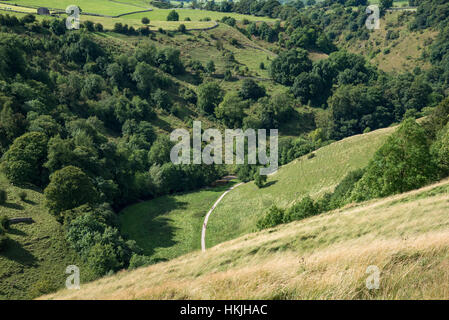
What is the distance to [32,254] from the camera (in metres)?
40.9

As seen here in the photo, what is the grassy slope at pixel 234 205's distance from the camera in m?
56.8

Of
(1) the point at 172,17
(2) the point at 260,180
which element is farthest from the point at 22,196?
(1) the point at 172,17

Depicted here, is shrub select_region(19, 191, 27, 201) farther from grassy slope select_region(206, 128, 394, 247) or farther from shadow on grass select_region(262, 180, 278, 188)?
shadow on grass select_region(262, 180, 278, 188)

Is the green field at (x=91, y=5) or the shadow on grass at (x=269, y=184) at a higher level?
the green field at (x=91, y=5)

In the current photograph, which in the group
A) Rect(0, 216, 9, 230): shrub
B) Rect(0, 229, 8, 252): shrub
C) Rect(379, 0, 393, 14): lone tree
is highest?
Rect(379, 0, 393, 14): lone tree

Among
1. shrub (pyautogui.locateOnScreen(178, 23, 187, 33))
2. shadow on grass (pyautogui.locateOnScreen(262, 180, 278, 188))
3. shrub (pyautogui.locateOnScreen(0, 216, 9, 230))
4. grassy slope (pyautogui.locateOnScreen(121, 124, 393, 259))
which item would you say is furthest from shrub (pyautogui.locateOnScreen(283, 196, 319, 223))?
shrub (pyautogui.locateOnScreen(178, 23, 187, 33))

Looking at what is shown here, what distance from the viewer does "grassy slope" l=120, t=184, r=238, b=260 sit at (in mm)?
54969

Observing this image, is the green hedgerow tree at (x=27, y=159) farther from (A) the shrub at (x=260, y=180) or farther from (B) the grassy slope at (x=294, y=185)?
(A) the shrub at (x=260, y=180)

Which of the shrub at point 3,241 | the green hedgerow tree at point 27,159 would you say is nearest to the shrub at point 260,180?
the green hedgerow tree at point 27,159

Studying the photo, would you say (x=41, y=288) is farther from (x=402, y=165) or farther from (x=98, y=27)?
(x=98, y=27)

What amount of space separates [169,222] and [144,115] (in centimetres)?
4460

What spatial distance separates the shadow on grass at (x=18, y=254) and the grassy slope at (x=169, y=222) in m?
17.2

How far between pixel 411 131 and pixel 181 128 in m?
74.0

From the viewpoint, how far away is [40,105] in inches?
2766
